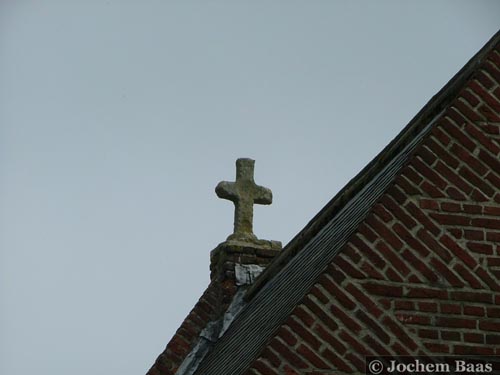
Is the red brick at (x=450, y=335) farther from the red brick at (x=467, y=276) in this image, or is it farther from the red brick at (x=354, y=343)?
the red brick at (x=354, y=343)

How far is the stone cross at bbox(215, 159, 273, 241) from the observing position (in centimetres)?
1482

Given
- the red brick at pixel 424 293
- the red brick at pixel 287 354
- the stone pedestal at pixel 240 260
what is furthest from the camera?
the stone pedestal at pixel 240 260

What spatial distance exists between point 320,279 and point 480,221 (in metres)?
1.23

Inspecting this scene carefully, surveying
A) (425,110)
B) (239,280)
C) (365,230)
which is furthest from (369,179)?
(365,230)

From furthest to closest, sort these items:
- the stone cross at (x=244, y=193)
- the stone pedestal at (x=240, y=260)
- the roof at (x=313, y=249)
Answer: the stone cross at (x=244, y=193) → the stone pedestal at (x=240, y=260) → the roof at (x=313, y=249)

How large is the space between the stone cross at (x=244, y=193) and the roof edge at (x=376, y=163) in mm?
1313

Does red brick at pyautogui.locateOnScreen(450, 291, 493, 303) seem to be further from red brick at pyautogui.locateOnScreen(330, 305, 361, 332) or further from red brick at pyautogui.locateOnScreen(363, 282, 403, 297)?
red brick at pyautogui.locateOnScreen(330, 305, 361, 332)

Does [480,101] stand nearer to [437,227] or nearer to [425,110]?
[437,227]

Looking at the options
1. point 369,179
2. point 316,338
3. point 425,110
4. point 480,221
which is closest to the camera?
point 316,338

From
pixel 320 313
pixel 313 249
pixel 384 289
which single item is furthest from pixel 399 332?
pixel 313 249

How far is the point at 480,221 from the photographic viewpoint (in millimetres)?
8359

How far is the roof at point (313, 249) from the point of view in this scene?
8.74m

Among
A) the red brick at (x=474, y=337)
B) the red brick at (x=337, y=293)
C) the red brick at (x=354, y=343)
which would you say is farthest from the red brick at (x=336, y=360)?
the red brick at (x=474, y=337)

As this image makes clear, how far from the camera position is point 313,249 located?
11250 mm
